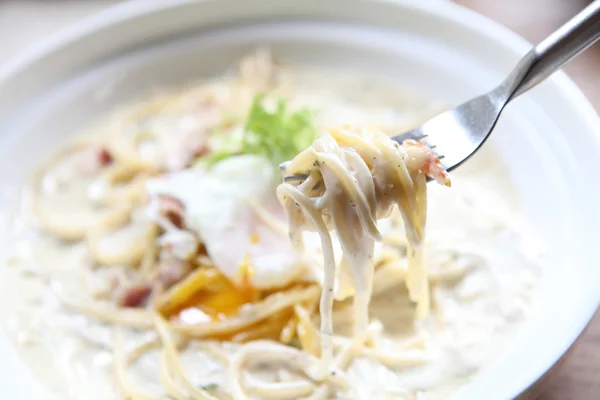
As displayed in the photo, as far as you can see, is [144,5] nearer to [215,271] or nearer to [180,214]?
[180,214]

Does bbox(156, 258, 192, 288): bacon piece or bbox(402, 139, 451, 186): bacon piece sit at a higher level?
bbox(156, 258, 192, 288): bacon piece

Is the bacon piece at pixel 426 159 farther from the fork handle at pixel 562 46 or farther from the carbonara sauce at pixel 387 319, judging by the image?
the carbonara sauce at pixel 387 319

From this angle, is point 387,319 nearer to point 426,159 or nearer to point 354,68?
point 426,159

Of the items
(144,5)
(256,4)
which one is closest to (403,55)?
(256,4)

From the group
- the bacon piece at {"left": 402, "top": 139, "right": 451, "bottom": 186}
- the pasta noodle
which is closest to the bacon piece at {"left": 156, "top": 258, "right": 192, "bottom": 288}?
the pasta noodle

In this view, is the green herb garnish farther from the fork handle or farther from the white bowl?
the fork handle

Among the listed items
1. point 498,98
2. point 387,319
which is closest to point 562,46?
point 498,98

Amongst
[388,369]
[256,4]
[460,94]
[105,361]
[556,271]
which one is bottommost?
[388,369]
